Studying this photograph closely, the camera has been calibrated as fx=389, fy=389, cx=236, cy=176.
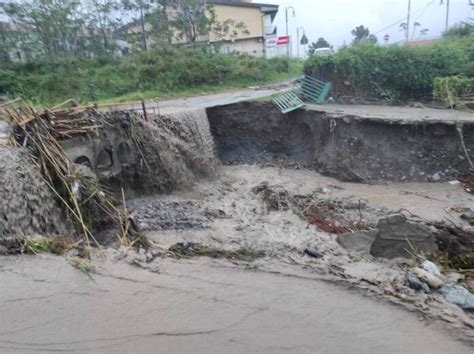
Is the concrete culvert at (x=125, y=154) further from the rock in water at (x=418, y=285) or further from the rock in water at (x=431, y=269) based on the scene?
the rock in water at (x=418, y=285)

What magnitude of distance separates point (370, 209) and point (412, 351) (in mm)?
5269

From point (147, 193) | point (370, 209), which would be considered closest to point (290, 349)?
point (370, 209)

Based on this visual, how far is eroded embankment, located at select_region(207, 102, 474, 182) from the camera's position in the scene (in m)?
9.05

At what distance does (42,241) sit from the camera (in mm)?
3973

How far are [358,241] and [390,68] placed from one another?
27.1 feet

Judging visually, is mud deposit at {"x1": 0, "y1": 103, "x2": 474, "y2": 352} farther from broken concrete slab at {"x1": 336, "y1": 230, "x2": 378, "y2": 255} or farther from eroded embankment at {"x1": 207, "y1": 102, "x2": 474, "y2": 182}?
broken concrete slab at {"x1": 336, "y1": 230, "x2": 378, "y2": 255}

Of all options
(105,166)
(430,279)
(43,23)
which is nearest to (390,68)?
(105,166)

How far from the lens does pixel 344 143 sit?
9.95m

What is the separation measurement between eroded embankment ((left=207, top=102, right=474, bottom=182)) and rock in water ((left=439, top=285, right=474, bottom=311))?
6.17 meters

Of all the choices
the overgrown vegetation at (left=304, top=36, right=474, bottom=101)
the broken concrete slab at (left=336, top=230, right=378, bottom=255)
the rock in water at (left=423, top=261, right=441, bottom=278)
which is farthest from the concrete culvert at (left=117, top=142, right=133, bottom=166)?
the overgrown vegetation at (left=304, top=36, right=474, bottom=101)

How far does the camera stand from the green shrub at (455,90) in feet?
34.5

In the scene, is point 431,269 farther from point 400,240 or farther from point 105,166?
point 105,166

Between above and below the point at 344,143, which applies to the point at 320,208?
below

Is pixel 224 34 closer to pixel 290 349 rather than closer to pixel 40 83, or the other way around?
pixel 40 83
